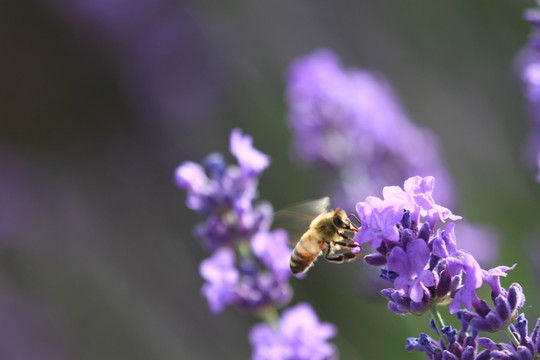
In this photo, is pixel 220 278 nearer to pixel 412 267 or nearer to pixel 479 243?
pixel 412 267

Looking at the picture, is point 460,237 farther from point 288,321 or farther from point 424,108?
point 424,108

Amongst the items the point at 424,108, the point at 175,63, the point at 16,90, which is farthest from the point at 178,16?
the point at 424,108

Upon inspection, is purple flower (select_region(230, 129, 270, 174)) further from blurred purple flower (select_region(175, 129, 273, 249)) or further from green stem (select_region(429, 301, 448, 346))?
green stem (select_region(429, 301, 448, 346))

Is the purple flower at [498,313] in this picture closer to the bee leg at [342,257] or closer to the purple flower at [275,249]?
the bee leg at [342,257]

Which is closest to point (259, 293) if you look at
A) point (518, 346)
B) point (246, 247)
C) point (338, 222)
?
point (246, 247)

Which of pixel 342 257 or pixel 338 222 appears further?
pixel 338 222
